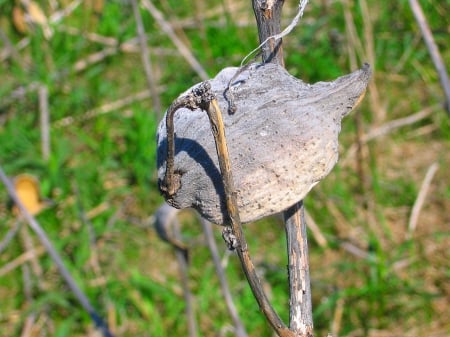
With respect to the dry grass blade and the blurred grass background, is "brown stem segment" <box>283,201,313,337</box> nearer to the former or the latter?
the blurred grass background

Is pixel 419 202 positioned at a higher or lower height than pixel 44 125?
lower

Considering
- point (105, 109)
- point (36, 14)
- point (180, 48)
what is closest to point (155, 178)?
point (105, 109)

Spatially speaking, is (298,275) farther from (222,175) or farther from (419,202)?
(419,202)

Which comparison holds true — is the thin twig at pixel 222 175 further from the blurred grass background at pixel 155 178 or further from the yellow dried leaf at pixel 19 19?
the yellow dried leaf at pixel 19 19

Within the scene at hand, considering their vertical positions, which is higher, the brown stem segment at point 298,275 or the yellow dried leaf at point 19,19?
the yellow dried leaf at point 19,19

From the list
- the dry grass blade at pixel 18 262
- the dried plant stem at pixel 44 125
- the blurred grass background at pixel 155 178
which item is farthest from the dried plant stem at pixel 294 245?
the dried plant stem at pixel 44 125

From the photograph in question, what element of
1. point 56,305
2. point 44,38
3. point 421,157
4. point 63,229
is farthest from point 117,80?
point 421,157

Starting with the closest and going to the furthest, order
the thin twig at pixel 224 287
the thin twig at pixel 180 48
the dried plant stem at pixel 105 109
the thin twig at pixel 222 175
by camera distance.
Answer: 1. the thin twig at pixel 222 175
2. the thin twig at pixel 224 287
3. the thin twig at pixel 180 48
4. the dried plant stem at pixel 105 109

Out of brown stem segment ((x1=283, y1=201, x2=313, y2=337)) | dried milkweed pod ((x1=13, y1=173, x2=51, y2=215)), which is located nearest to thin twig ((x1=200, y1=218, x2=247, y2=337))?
brown stem segment ((x1=283, y1=201, x2=313, y2=337))
